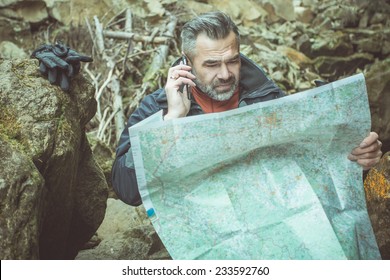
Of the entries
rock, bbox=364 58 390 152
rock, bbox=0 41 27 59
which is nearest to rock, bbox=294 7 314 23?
rock, bbox=364 58 390 152

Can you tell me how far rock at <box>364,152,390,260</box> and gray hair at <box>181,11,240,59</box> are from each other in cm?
79

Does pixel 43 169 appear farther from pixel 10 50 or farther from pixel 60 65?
pixel 10 50

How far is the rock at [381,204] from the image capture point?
1942mm

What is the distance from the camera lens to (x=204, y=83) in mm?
1945

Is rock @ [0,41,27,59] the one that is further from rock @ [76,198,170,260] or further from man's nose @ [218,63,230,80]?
man's nose @ [218,63,230,80]

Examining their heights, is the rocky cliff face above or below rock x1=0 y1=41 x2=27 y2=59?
above

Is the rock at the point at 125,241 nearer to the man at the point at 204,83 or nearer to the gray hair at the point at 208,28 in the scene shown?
the man at the point at 204,83

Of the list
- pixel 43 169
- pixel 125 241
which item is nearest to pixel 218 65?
pixel 43 169

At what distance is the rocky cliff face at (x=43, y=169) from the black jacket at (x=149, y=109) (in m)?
0.17

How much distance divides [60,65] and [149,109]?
0.42 meters

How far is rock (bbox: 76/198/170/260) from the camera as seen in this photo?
2092 millimetres

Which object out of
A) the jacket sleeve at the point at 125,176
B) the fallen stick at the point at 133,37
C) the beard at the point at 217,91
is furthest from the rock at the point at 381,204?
the fallen stick at the point at 133,37
